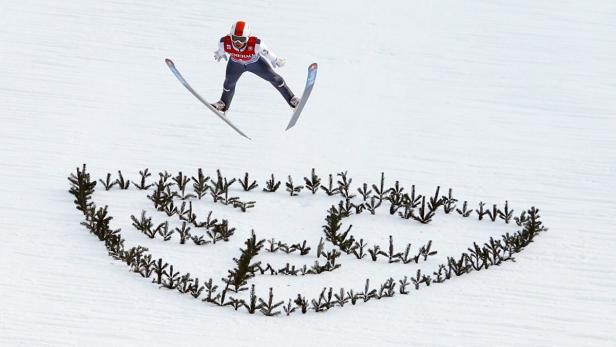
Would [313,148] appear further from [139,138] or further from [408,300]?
[408,300]

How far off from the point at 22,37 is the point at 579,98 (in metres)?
7.74

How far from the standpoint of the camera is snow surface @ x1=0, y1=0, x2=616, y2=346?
46.3 feet

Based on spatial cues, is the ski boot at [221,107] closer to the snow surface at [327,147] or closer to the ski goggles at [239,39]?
the snow surface at [327,147]

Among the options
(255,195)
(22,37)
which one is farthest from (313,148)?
(22,37)

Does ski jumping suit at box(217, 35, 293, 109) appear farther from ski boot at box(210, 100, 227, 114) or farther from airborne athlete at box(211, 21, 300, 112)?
ski boot at box(210, 100, 227, 114)

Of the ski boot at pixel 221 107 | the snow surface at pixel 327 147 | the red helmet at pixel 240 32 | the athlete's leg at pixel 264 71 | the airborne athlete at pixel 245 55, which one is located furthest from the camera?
the ski boot at pixel 221 107

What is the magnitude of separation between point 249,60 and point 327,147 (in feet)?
7.95

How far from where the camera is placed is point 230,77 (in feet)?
52.9

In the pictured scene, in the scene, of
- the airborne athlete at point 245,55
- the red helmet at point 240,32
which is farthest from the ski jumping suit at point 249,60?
the red helmet at point 240,32

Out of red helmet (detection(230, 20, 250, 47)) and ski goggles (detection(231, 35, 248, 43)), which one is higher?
red helmet (detection(230, 20, 250, 47))

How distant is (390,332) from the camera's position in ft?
45.9

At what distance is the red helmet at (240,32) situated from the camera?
49.5 feet

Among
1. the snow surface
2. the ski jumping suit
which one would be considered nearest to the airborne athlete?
the ski jumping suit

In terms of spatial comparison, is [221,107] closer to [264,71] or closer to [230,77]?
[230,77]
